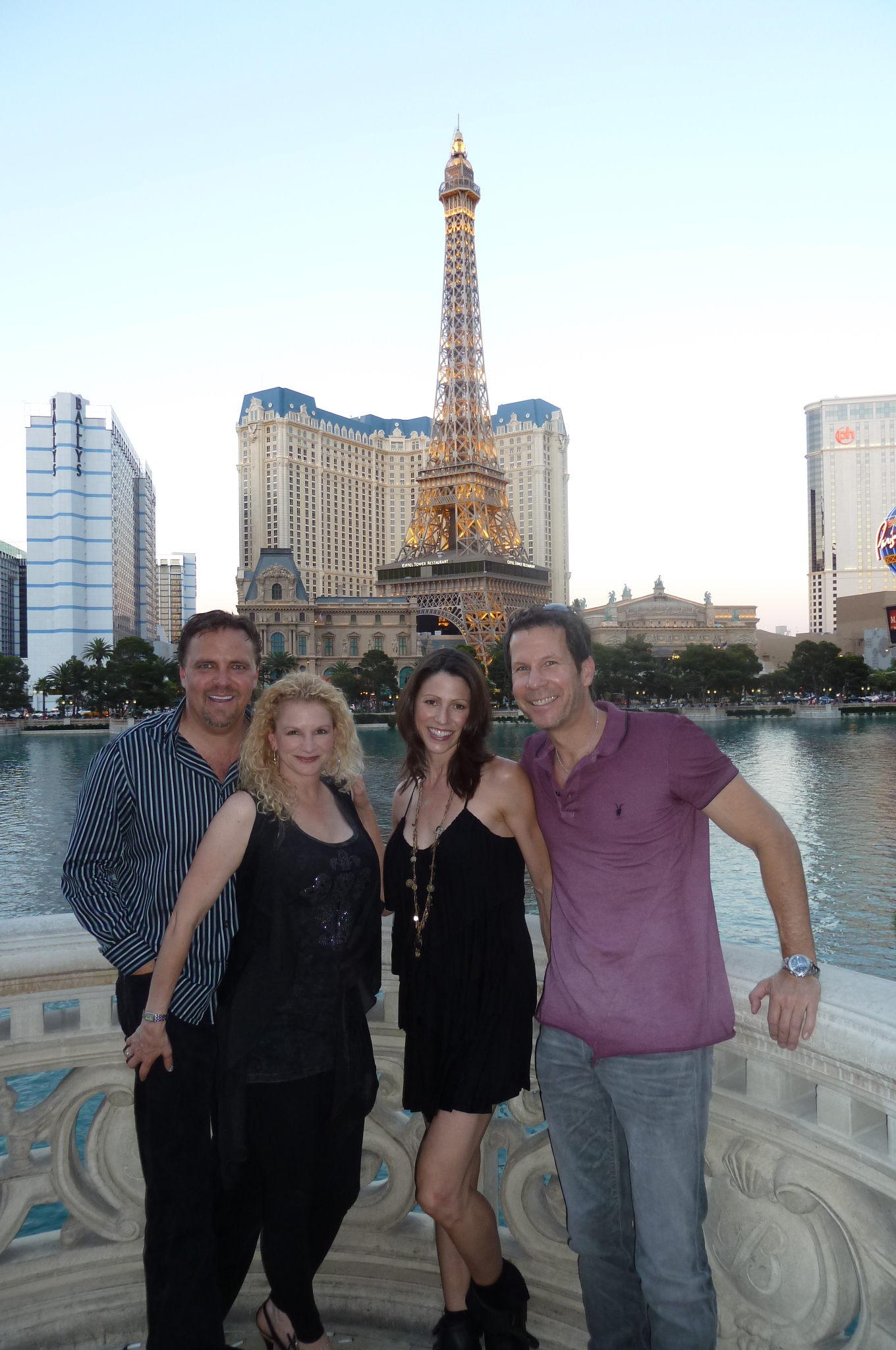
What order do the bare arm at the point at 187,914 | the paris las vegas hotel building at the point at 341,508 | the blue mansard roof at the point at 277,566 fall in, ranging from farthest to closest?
the blue mansard roof at the point at 277,566, the paris las vegas hotel building at the point at 341,508, the bare arm at the point at 187,914

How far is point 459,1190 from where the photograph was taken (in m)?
2.39

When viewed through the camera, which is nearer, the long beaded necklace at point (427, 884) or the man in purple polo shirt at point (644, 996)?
the man in purple polo shirt at point (644, 996)

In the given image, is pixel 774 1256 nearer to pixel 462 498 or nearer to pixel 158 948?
pixel 158 948

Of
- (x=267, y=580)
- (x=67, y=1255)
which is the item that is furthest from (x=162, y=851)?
(x=267, y=580)

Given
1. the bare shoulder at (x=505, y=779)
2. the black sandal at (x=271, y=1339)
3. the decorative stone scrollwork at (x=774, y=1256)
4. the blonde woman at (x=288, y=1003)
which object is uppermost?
the bare shoulder at (x=505, y=779)

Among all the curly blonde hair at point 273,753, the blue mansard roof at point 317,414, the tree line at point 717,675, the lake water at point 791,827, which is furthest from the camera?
the blue mansard roof at point 317,414

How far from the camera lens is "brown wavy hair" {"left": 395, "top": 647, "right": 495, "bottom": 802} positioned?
102 inches

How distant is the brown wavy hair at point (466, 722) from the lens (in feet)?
8.48

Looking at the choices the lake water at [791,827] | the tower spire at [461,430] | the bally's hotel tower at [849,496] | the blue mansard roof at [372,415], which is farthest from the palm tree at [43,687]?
the bally's hotel tower at [849,496]

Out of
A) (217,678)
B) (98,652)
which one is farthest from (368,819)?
(98,652)

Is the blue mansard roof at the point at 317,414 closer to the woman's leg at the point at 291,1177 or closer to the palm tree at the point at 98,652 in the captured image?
the palm tree at the point at 98,652

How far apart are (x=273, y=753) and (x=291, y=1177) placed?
1080mm

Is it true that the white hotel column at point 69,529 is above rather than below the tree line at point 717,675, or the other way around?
above

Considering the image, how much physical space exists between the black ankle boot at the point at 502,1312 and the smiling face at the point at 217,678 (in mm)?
1711
